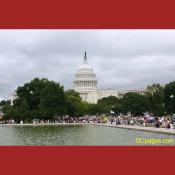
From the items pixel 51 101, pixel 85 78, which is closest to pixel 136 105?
pixel 51 101

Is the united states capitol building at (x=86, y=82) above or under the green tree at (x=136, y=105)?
above

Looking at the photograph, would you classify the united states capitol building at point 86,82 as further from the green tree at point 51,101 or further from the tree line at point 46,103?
the green tree at point 51,101

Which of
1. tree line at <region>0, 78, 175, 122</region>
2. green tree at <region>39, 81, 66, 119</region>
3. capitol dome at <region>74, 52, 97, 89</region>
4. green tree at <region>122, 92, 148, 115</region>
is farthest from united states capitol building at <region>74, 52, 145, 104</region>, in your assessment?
green tree at <region>39, 81, 66, 119</region>

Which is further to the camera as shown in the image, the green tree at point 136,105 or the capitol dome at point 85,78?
the capitol dome at point 85,78

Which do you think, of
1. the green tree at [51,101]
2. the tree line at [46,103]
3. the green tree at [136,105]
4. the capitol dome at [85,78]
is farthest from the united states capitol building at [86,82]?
the green tree at [51,101]

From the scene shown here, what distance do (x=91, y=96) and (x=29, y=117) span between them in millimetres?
100885

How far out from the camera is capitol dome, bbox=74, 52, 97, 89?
172750 mm

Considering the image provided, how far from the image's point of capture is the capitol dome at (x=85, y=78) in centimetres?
17275

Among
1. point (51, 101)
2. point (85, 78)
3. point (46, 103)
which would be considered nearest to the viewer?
point (46, 103)

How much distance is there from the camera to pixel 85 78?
172125mm

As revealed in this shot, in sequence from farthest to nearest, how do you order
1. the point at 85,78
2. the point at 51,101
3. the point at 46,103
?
the point at 85,78 < the point at 51,101 < the point at 46,103

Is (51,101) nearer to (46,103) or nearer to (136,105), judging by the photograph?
(46,103)

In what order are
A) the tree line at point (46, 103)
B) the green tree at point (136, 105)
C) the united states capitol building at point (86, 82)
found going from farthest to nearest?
the united states capitol building at point (86, 82) < the green tree at point (136, 105) < the tree line at point (46, 103)

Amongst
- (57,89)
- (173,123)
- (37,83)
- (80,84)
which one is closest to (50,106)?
(57,89)
